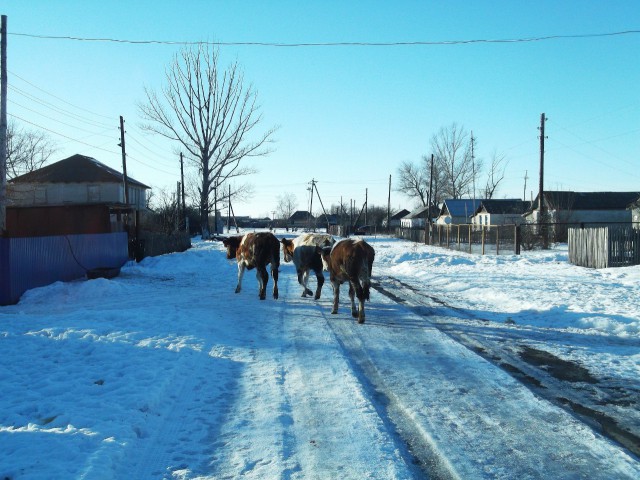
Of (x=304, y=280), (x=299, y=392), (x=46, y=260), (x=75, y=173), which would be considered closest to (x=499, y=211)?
(x=75, y=173)

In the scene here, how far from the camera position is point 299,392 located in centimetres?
595

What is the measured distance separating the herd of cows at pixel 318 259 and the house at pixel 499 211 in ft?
191

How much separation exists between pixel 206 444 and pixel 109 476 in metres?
0.91

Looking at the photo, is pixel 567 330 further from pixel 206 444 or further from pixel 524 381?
pixel 206 444

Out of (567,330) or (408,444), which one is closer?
(408,444)

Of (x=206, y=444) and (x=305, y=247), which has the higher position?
(x=305, y=247)

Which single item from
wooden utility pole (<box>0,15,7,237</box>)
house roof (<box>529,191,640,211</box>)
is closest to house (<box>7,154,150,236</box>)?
wooden utility pole (<box>0,15,7,237</box>)

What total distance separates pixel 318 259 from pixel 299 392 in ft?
23.9

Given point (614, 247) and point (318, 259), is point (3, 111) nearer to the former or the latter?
point (318, 259)

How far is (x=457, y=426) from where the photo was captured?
4965 millimetres

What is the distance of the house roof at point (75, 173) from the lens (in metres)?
49.2

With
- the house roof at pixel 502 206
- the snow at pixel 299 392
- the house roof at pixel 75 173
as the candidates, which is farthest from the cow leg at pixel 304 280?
the house roof at pixel 502 206

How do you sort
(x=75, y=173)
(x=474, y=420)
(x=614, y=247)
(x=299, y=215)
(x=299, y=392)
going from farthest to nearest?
(x=299, y=215) → (x=75, y=173) → (x=614, y=247) → (x=299, y=392) → (x=474, y=420)

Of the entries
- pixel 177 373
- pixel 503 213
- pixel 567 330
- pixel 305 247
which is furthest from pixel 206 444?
pixel 503 213
